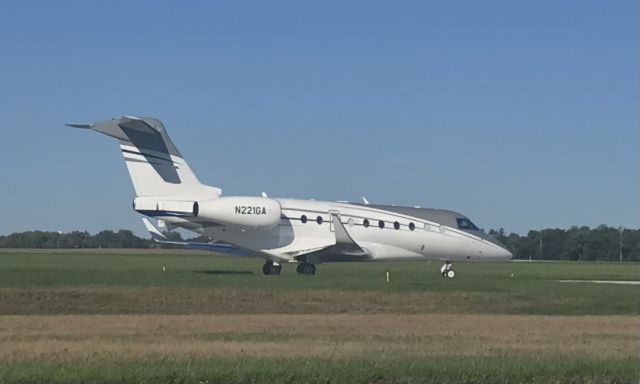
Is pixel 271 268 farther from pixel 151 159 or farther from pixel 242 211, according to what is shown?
pixel 151 159

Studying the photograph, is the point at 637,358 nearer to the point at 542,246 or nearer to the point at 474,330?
the point at 474,330

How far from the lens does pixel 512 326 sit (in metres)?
25.8

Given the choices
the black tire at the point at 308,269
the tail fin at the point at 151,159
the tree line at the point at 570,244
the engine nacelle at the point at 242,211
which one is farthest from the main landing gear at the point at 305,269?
the tree line at the point at 570,244

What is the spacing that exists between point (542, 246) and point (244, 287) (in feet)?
330

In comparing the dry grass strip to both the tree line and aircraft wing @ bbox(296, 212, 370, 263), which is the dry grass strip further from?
the tree line

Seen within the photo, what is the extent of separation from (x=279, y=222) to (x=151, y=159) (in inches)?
251

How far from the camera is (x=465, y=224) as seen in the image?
5578cm

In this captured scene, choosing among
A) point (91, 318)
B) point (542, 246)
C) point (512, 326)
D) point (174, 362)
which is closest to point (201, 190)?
point (91, 318)

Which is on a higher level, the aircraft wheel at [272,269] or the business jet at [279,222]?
the business jet at [279,222]

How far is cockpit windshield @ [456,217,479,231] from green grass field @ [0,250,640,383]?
528 inches

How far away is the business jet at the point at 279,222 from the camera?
47.5 metres

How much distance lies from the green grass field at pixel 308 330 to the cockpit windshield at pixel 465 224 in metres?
13.4

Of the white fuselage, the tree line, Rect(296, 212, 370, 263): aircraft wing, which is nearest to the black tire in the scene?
Rect(296, 212, 370, 263): aircraft wing

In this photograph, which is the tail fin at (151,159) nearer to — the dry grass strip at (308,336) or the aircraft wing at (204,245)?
the aircraft wing at (204,245)
